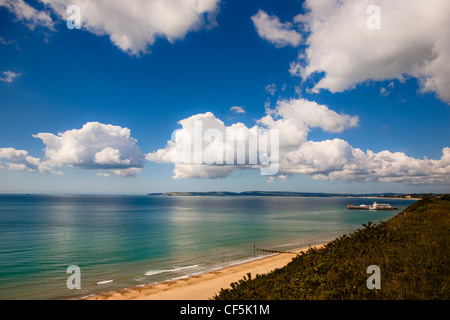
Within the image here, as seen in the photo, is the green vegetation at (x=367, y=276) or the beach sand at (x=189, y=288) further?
the beach sand at (x=189, y=288)

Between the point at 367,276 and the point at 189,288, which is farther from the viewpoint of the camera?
the point at 189,288

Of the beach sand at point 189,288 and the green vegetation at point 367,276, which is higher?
the green vegetation at point 367,276

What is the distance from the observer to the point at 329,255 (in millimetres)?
11867

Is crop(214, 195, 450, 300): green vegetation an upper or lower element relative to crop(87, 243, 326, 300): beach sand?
upper

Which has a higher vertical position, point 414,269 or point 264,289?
point 414,269

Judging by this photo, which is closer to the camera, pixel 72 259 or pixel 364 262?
pixel 364 262

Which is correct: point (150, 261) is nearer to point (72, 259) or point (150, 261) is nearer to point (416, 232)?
point (72, 259)

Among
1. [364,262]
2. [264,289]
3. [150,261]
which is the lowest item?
[150,261]

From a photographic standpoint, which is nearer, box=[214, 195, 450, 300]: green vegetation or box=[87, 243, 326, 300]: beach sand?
box=[214, 195, 450, 300]: green vegetation

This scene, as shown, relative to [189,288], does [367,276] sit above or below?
above
